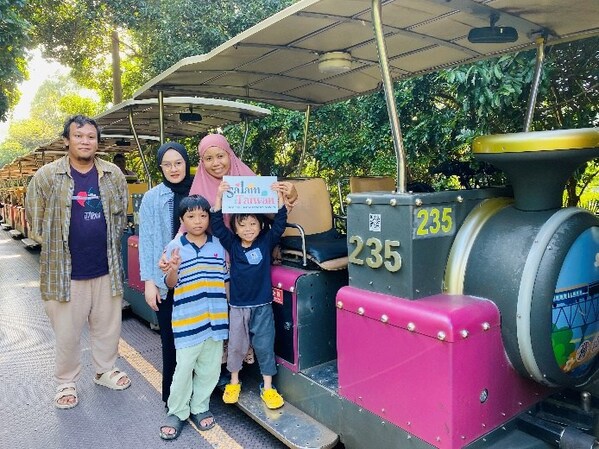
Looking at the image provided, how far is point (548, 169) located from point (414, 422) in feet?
4.05

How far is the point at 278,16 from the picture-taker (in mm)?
2506

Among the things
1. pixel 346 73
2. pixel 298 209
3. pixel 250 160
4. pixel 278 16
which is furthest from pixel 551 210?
pixel 250 160

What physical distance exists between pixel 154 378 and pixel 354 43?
295cm

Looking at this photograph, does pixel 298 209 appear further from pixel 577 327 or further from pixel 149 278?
pixel 577 327

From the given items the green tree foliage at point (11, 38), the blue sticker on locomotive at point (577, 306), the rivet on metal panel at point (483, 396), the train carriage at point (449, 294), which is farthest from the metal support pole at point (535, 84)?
the green tree foliage at point (11, 38)

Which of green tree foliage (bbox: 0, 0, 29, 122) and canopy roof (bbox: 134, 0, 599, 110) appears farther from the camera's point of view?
green tree foliage (bbox: 0, 0, 29, 122)

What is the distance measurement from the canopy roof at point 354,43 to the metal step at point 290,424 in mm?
2145

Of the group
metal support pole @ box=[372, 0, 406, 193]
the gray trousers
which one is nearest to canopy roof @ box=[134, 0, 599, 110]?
metal support pole @ box=[372, 0, 406, 193]

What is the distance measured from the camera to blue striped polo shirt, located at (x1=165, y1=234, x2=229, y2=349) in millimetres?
3045

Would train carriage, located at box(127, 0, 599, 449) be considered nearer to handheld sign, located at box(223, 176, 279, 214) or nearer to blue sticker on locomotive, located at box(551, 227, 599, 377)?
blue sticker on locomotive, located at box(551, 227, 599, 377)

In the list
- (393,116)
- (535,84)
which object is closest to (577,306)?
(393,116)

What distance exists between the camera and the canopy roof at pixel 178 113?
16.5 ft

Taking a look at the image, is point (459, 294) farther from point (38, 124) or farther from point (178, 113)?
point (38, 124)

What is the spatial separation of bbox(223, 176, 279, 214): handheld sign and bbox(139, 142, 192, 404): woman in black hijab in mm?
510
